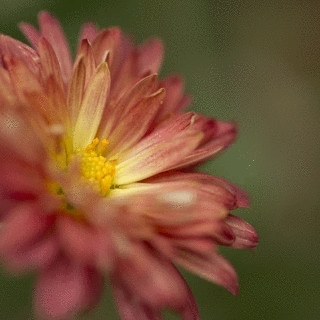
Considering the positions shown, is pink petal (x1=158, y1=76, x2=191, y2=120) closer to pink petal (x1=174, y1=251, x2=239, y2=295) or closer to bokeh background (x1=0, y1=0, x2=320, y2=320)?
pink petal (x1=174, y1=251, x2=239, y2=295)

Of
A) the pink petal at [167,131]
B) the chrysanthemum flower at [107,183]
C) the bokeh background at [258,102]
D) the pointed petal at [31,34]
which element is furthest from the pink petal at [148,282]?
the bokeh background at [258,102]

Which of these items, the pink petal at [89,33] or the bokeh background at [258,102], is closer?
the pink petal at [89,33]

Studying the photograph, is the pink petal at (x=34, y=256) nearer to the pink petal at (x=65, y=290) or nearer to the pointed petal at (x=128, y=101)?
the pink petal at (x=65, y=290)

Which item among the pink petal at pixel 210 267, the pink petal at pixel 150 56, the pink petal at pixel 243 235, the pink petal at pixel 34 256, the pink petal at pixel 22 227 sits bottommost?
the pink petal at pixel 34 256

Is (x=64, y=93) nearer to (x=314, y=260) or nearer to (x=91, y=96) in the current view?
(x=91, y=96)

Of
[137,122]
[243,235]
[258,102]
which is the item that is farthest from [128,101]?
[258,102]
